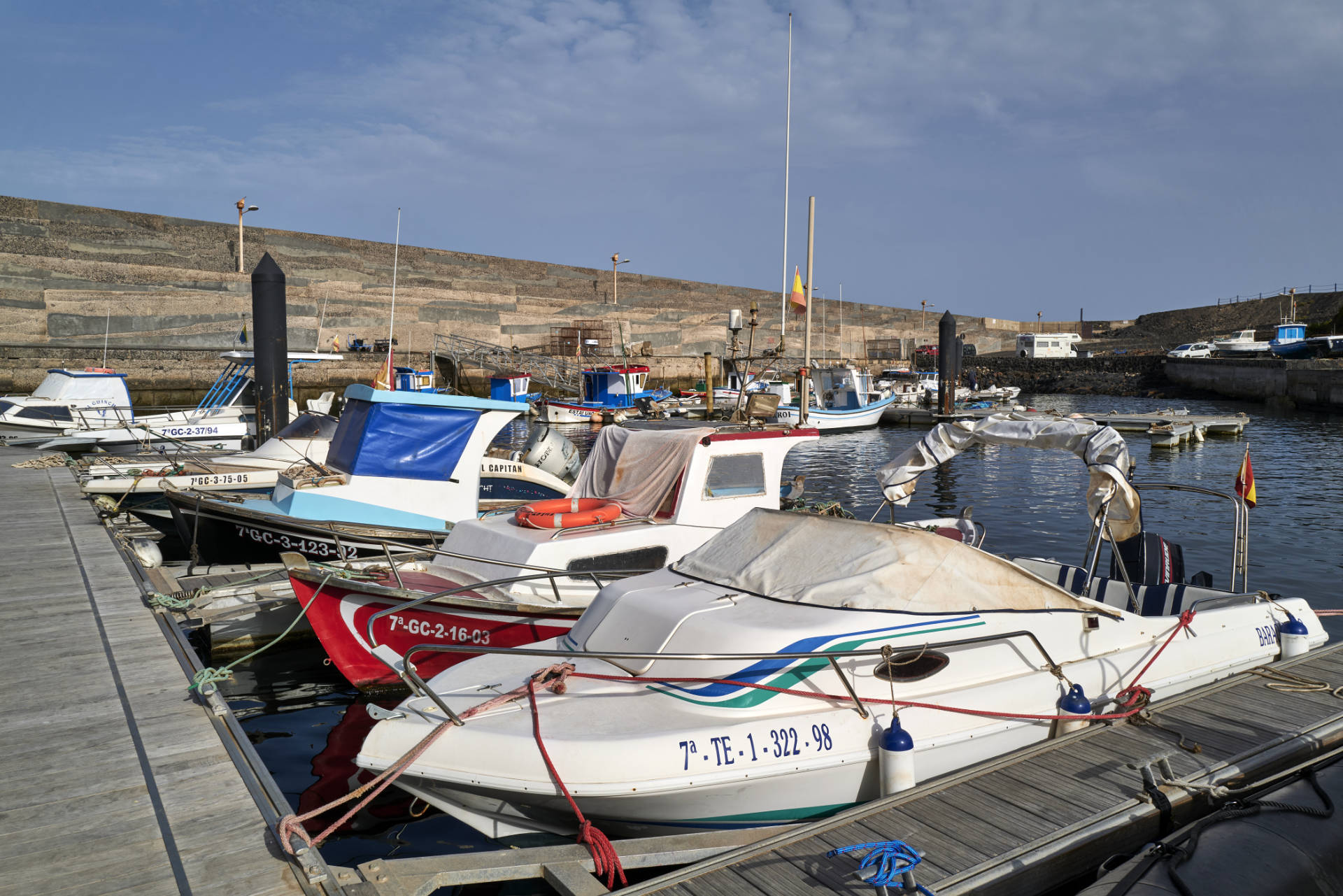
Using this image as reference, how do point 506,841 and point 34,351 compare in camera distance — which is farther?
point 34,351

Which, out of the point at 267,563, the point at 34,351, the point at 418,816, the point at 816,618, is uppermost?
the point at 34,351

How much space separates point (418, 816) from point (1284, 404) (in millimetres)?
52412

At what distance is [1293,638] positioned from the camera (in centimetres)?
759

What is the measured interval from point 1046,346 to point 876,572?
80809mm

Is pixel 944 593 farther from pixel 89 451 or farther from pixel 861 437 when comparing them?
pixel 861 437

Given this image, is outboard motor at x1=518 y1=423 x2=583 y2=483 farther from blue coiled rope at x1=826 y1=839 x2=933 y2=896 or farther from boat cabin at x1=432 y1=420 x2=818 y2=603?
blue coiled rope at x1=826 y1=839 x2=933 y2=896

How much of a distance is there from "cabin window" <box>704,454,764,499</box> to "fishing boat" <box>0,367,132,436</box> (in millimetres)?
20447

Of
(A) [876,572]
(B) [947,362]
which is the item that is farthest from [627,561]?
(B) [947,362]

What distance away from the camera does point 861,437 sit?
36.9 metres

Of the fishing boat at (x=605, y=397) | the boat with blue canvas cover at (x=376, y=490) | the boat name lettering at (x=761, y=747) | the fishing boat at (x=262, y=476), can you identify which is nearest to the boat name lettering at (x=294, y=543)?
the boat with blue canvas cover at (x=376, y=490)

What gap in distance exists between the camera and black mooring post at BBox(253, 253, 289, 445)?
17906 mm

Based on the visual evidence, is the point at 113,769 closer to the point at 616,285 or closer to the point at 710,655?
the point at 710,655

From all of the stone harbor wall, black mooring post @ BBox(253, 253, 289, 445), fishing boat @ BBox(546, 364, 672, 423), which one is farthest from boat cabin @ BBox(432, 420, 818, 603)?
the stone harbor wall

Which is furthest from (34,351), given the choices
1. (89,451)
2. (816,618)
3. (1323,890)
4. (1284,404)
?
(1284,404)
